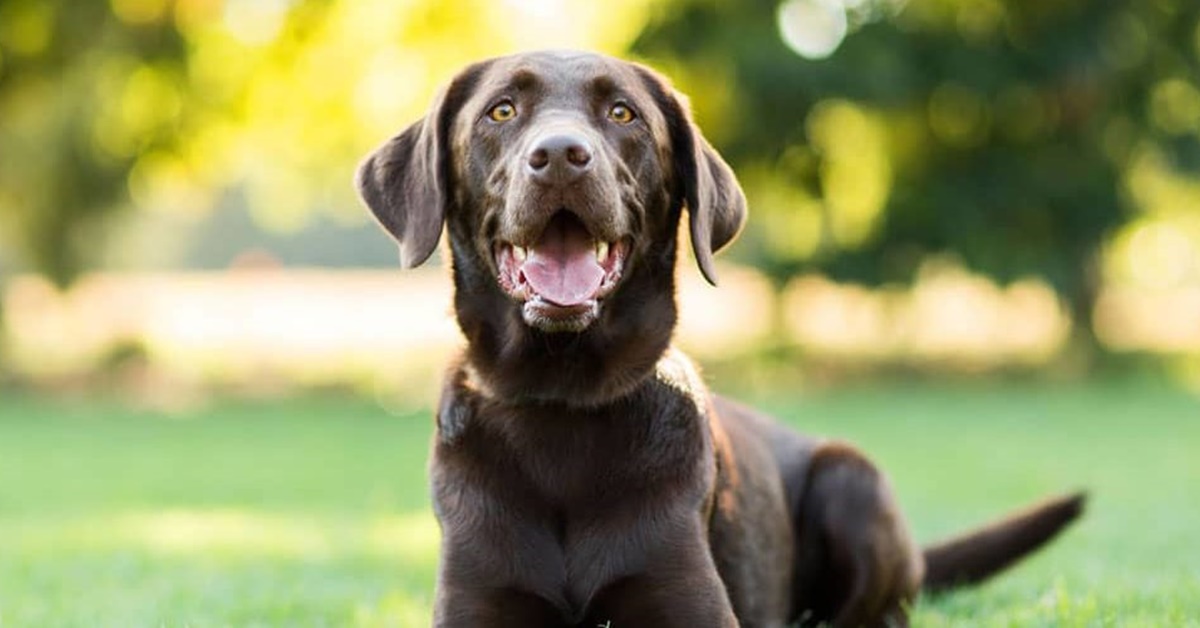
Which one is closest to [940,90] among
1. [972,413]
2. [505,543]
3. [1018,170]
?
[1018,170]

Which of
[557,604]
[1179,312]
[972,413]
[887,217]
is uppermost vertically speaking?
[557,604]

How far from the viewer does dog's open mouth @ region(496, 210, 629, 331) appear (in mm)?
3980

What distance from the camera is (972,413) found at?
1728 centimetres

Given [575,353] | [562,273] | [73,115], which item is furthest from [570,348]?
[73,115]

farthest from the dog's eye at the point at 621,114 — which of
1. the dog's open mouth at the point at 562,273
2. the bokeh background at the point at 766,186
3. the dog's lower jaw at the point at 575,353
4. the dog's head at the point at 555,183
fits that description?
the bokeh background at the point at 766,186

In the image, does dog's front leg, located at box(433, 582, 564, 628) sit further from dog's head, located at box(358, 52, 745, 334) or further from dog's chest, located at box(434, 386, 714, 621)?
dog's head, located at box(358, 52, 745, 334)

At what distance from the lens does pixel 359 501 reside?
1031 centimetres

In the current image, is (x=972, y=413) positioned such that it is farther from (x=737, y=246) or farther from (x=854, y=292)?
(x=737, y=246)

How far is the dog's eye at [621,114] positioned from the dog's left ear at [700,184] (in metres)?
0.20

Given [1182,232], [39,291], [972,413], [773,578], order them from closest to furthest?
[773,578]
[972,413]
[39,291]
[1182,232]

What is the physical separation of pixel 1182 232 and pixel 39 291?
2591 centimetres

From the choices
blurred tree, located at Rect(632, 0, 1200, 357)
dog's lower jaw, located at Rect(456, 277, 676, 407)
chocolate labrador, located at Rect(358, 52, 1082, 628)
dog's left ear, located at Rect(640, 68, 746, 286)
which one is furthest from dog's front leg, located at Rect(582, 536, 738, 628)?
blurred tree, located at Rect(632, 0, 1200, 357)

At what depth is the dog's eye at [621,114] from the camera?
4211 mm

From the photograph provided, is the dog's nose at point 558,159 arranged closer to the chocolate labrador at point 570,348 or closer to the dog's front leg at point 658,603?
the chocolate labrador at point 570,348
